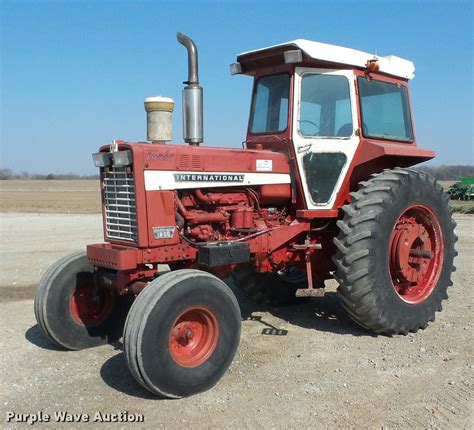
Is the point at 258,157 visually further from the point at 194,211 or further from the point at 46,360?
the point at 46,360

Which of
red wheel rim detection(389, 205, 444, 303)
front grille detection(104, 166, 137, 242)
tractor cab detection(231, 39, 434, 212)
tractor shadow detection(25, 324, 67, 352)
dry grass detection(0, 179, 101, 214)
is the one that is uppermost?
tractor cab detection(231, 39, 434, 212)

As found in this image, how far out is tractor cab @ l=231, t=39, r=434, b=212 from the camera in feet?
18.6

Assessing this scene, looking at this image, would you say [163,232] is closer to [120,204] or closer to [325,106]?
[120,204]

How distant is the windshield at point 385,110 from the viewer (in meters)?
5.97

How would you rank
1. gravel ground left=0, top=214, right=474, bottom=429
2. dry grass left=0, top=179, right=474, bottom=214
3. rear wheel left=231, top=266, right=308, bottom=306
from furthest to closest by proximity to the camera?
dry grass left=0, top=179, right=474, bottom=214
rear wheel left=231, top=266, right=308, bottom=306
gravel ground left=0, top=214, right=474, bottom=429

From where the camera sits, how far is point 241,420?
378 cm

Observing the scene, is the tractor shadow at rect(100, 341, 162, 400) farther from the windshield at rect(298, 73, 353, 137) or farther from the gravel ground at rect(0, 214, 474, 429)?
the windshield at rect(298, 73, 353, 137)

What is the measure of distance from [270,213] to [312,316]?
1.45 meters

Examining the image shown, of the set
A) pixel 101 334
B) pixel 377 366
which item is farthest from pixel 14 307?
pixel 377 366

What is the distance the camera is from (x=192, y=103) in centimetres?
557

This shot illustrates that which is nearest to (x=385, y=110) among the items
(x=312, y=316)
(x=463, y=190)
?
(x=312, y=316)

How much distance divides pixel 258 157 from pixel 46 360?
2.81 m

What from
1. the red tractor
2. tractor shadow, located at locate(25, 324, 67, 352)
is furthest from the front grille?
tractor shadow, located at locate(25, 324, 67, 352)

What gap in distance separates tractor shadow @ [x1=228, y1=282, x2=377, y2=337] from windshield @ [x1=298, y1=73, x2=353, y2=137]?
208 centimetres
